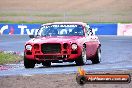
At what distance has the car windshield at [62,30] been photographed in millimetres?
19422

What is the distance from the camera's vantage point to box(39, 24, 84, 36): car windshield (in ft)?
63.7

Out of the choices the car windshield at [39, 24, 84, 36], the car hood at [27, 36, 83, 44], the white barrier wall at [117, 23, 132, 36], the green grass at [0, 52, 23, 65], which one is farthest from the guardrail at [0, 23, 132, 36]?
the car hood at [27, 36, 83, 44]

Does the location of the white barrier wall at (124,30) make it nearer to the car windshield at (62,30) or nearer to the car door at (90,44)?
the car door at (90,44)

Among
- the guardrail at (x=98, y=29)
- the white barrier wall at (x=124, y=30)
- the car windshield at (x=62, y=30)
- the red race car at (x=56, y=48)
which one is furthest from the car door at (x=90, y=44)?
the white barrier wall at (x=124, y=30)

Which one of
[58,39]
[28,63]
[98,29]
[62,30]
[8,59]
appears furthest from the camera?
[98,29]

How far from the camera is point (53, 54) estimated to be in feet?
59.1

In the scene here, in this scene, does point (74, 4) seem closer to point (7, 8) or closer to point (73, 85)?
point (7, 8)

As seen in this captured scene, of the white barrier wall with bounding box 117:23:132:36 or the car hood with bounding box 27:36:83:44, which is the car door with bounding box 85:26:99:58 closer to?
the car hood with bounding box 27:36:83:44

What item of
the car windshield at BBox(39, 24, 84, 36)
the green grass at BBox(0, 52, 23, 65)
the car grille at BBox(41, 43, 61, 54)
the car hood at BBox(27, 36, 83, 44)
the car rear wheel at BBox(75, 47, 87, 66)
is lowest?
the green grass at BBox(0, 52, 23, 65)

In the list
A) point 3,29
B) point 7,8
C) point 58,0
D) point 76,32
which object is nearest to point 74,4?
point 58,0

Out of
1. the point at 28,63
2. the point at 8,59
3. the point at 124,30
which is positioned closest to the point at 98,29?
the point at 124,30

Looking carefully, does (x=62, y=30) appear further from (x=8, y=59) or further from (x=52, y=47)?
(x=8, y=59)

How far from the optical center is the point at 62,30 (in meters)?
19.3

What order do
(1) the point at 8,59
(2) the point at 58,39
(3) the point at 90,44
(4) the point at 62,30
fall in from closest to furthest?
(2) the point at 58,39 → (4) the point at 62,30 → (3) the point at 90,44 → (1) the point at 8,59
